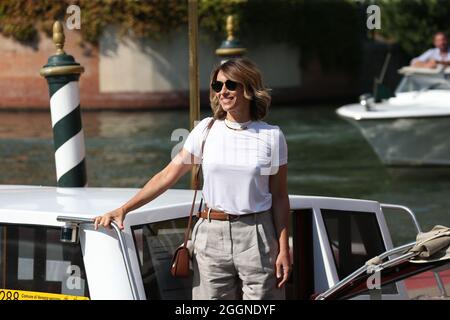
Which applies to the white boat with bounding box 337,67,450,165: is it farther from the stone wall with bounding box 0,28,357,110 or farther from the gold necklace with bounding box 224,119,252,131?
the stone wall with bounding box 0,28,357,110

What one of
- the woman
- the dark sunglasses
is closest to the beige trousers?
the woman

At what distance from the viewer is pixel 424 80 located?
15.5 meters

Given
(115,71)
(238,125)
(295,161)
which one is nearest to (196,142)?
(238,125)

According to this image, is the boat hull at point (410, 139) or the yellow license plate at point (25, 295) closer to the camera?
the yellow license plate at point (25, 295)

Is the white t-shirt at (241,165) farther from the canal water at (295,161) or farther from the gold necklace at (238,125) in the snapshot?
the canal water at (295,161)

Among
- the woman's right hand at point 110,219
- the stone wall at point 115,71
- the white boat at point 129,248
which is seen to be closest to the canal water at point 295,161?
the stone wall at point 115,71

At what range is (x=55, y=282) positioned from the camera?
3721 millimetres

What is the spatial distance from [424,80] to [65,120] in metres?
9.52

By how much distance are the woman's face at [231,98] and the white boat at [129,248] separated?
1.34ft

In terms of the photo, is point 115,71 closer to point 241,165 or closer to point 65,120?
point 65,120

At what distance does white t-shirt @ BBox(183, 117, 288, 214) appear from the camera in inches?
139

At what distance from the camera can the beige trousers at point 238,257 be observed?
11.5 feet

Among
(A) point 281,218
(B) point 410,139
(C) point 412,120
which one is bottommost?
(B) point 410,139

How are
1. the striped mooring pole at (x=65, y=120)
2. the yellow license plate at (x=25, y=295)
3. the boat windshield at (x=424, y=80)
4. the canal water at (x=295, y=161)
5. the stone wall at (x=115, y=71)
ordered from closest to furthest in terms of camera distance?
the yellow license plate at (x=25, y=295) → the striped mooring pole at (x=65, y=120) → the canal water at (x=295, y=161) → the boat windshield at (x=424, y=80) → the stone wall at (x=115, y=71)
